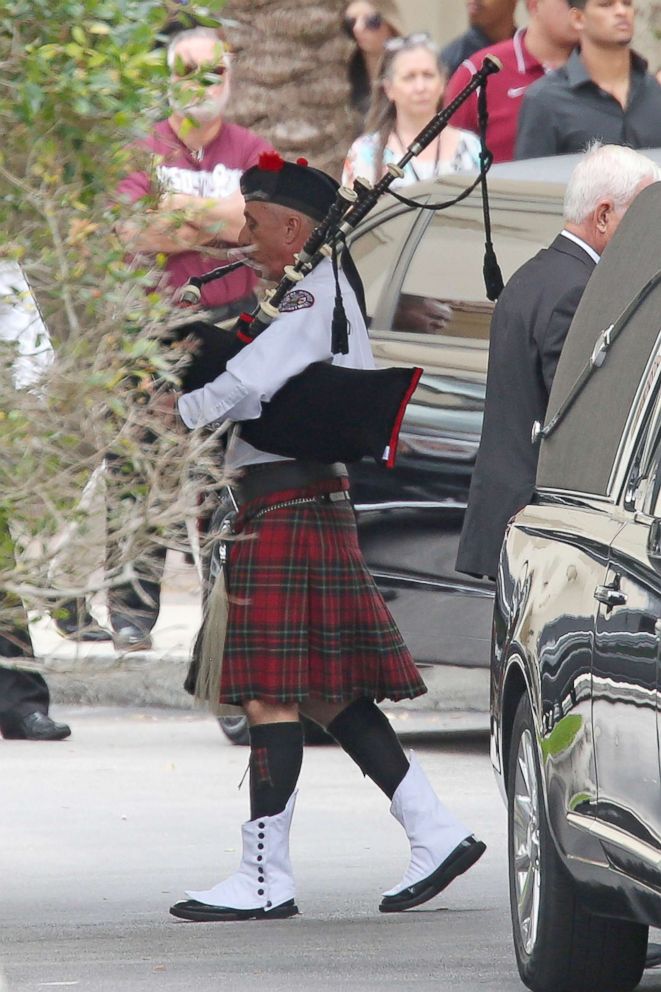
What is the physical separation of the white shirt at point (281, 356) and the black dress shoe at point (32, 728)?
3.15m

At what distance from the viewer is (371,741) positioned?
652cm

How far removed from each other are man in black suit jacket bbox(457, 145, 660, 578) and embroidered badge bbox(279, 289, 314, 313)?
0.63 meters

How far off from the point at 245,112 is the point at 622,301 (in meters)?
7.43

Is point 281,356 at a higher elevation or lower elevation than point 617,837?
higher

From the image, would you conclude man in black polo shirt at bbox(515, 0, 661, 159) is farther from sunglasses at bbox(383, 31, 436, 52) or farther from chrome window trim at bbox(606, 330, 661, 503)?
chrome window trim at bbox(606, 330, 661, 503)

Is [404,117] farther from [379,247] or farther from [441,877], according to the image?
[441,877]

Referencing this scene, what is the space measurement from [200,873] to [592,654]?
2437 millimetres

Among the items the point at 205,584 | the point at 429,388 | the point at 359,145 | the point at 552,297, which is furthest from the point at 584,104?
the point at 205,584

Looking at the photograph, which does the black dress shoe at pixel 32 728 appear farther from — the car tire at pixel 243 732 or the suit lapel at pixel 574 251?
the suit lapel at pixel 574 251

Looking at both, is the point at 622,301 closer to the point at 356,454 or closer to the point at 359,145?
the point at 356,454

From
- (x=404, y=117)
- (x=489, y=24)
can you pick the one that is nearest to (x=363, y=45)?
(x=489, y=24)

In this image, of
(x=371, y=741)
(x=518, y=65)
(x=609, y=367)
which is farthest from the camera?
(x=518, y=65)

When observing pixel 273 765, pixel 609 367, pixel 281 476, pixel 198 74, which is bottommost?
pixel 273 765

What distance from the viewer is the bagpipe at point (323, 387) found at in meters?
6.27
